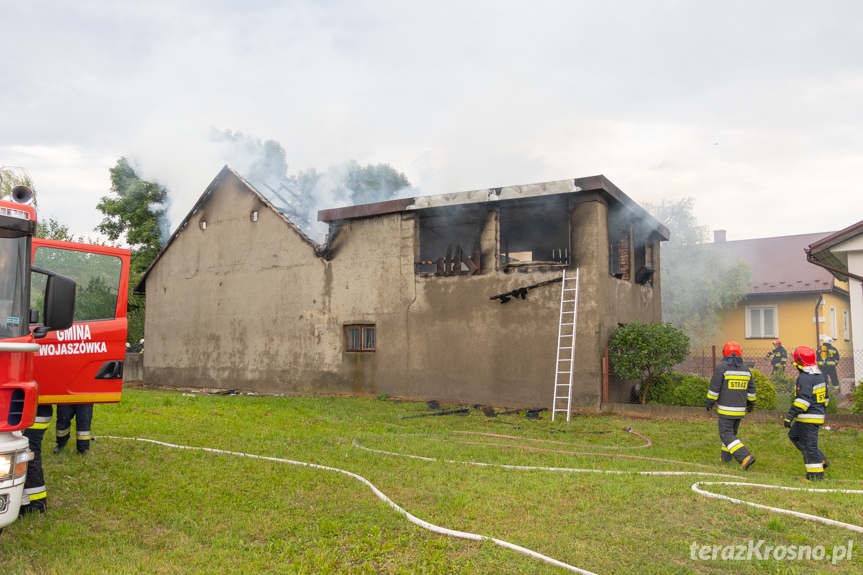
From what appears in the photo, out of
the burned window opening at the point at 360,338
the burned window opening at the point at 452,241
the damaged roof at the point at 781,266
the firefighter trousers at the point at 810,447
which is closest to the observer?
the firefighter trousers at the point at 810,447

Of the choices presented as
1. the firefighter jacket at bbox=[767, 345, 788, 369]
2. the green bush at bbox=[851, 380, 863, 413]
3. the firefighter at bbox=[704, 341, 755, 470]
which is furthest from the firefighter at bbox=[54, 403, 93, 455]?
the firefighter jacket at bbox=[767, 345, 788, 369]

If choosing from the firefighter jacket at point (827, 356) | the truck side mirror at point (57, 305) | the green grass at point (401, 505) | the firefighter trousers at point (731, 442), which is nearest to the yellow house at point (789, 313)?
the firefighter jacket at point (827, 356)

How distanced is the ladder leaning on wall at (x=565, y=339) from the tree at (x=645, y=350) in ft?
2.98

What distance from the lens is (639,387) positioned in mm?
14273

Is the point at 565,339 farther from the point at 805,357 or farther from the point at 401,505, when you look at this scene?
the point at 401,505

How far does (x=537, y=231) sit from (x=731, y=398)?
37.7ft

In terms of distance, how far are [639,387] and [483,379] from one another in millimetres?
3490

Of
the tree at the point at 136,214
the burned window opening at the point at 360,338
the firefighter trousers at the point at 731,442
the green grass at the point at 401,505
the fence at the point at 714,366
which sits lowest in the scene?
the green grass at the point at 401,505

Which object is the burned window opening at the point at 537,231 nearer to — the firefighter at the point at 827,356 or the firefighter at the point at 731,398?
the firefighter at the point at 731,398

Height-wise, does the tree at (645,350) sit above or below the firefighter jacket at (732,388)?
above

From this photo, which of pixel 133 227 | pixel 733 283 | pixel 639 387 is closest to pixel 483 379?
pixel 639 387

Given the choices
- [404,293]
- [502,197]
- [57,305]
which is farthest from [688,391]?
[57,305]

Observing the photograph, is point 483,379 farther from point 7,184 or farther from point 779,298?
point 779,298

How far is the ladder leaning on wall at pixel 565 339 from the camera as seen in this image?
13.6 metres
